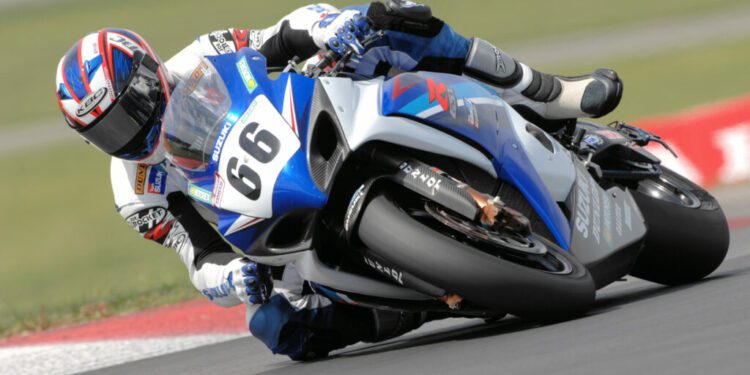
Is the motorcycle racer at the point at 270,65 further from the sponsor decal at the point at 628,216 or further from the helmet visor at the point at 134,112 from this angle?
the sponsor decal at the point at 628,216

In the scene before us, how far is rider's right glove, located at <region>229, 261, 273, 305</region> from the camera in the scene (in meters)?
4.88

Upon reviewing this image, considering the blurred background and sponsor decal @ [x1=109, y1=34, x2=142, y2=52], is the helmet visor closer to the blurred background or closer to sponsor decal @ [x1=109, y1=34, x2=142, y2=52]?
sponsor decal @ [x1=109, y1=34, x2=142, y2=52]

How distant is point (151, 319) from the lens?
7574 mm

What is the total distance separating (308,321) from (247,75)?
1171 millimetres

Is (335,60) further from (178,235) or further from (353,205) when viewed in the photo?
(178,235)

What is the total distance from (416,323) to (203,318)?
2.33m

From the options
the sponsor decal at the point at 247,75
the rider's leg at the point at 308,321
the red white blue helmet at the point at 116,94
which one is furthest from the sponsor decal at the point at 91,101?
the rider's leg at the point at 308,321

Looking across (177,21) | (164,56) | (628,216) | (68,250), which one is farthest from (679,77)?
(177,21)

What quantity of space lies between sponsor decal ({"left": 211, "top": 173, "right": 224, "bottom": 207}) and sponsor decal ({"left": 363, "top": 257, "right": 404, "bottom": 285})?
1.79 ft

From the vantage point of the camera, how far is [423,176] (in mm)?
4398

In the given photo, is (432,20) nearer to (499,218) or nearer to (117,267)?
(499,218)

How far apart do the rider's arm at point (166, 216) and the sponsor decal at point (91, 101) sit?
0.45m

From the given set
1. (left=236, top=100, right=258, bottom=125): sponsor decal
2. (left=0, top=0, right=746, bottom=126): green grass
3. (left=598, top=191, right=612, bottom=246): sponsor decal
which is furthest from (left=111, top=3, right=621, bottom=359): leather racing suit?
(left=0, top=0, right=746, bottom=126): green grass

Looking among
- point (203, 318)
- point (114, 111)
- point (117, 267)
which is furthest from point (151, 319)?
point (117, 267)
